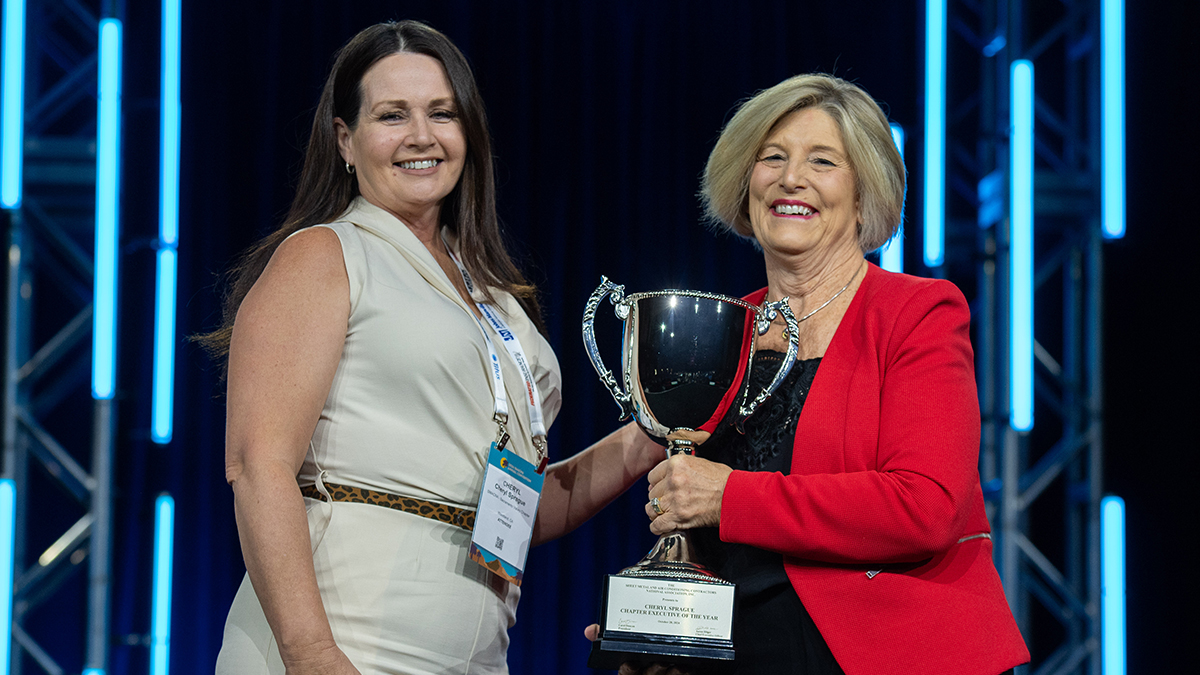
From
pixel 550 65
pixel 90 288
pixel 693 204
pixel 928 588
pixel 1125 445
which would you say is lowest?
pixel 928 588

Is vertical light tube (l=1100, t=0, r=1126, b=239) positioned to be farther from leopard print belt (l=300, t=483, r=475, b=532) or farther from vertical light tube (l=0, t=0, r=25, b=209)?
vertical light tube (l=0, t=0, r=25, b=209)

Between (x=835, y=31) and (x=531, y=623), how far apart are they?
2232mm

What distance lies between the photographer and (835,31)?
3.76m

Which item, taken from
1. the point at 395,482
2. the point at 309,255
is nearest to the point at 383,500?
the point at 395,482

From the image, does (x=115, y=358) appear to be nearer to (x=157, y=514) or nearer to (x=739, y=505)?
(x=157, y=514)

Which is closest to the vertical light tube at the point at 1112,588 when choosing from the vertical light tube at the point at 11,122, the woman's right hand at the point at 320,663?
the woman's right hand at the point at 320,663

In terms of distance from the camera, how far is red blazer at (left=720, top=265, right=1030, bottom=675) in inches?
55.4

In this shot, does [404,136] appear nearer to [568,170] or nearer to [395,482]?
[395,482]

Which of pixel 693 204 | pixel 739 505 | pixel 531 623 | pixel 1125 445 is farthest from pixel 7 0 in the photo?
pixel 1125 445

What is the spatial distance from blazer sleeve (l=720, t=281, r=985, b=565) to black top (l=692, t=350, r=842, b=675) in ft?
0.14

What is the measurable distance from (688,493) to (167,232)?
2483mm

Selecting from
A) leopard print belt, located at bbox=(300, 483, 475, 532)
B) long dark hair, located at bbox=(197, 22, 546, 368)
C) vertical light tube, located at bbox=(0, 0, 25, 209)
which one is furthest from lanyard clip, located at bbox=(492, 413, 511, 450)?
vertical light tube, located at bbox=(0, 0, 25, 209)

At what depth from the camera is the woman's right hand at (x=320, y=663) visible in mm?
1430

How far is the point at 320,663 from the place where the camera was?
143 centimetres
